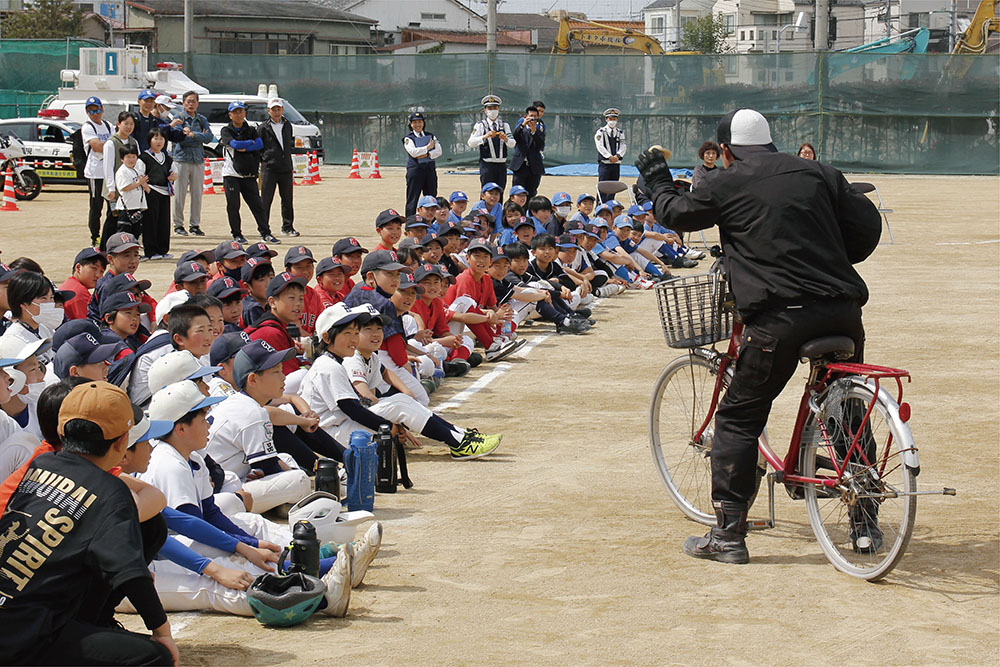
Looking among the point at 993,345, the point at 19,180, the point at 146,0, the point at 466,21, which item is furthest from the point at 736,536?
the point at 466,21

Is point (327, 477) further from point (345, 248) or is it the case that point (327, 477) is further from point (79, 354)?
point (345, 248)

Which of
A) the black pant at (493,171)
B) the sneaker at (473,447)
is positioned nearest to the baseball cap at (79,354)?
the sneaker at (473,447)

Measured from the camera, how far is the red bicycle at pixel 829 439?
17.7 feet

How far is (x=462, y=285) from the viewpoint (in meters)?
11.4

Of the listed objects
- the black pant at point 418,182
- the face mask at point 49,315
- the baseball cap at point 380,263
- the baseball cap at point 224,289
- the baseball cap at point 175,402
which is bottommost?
the baseball cap at point 175,402

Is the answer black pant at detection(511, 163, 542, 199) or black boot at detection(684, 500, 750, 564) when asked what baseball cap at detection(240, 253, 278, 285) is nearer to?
black boot at detection(684, 500, 750, 564)

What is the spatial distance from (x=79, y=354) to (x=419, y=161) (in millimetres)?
12887

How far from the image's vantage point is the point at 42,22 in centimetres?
6094

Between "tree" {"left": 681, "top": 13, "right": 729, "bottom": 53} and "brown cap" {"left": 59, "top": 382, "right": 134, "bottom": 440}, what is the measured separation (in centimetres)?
7635

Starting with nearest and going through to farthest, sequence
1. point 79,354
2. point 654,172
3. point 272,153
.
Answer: point 654,172 → point 79,354 → point 272,153

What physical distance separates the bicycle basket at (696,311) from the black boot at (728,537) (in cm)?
83

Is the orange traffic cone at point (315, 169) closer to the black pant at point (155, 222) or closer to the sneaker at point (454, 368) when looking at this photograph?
the black pant at point (155, 222)

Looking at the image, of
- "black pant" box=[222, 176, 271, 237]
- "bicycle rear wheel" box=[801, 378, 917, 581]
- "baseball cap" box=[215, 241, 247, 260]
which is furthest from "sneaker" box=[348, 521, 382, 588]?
"black pant" box=[222, 176, 271, 237]

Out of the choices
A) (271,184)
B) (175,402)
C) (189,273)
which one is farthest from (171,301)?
(271,184)
